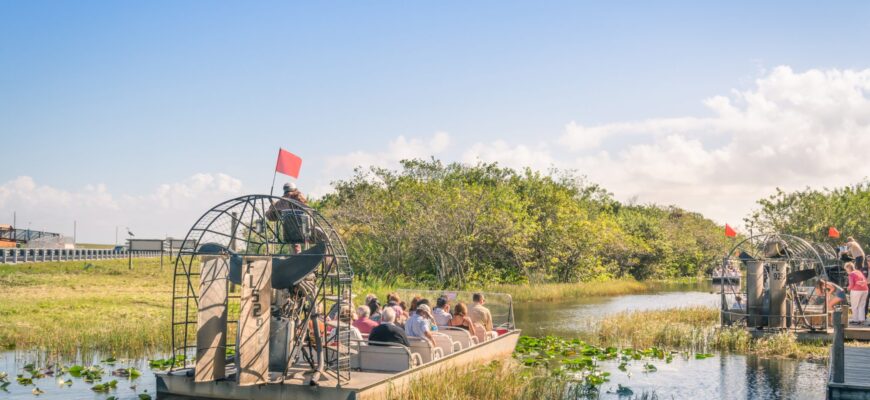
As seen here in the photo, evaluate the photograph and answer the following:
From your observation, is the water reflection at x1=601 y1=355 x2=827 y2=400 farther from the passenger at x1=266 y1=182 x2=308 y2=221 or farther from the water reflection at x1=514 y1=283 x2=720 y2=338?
the passenger at x1=266 y1=182 x2=308 y2=221

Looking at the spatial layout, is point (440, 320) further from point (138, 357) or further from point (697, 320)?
point (697, 320)

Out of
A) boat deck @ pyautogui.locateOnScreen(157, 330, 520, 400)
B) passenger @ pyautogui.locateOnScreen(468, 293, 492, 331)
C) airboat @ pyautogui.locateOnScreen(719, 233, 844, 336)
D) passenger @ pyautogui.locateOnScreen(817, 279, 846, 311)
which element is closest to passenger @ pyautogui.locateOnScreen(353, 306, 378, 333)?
boat deck @ pyautogui.locateOnScreen(157, 330, 520, 400)

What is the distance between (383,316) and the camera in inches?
563

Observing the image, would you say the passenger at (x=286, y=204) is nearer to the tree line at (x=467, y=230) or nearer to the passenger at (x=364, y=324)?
the passenger at (x=364, y=324)

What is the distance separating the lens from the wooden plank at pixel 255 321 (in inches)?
458

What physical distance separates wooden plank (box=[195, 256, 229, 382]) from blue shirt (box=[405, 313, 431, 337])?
3.37 metres

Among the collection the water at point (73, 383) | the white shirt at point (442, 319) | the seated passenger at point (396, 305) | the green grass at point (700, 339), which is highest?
the seated passenger at point (396, 305)

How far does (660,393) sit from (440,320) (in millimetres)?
4778

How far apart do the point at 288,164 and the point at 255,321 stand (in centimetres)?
271

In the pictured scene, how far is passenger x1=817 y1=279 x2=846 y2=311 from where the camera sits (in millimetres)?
20608

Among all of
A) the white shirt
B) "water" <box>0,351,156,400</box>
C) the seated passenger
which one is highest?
the seated passenger

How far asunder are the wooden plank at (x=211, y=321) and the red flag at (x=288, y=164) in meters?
1.80

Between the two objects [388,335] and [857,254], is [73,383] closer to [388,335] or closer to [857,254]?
[388,335]

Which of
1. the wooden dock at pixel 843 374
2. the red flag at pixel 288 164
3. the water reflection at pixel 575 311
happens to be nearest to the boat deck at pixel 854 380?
the wooden dock at pixel 843 374
